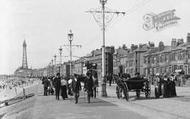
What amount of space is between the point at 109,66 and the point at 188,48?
1995 inches

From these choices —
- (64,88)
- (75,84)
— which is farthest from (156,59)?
(75,84)

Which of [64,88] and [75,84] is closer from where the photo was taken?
[75,84]

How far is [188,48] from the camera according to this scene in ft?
247

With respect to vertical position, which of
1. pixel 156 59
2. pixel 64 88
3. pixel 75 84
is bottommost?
pixel 64 88

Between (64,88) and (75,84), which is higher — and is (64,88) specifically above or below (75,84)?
below

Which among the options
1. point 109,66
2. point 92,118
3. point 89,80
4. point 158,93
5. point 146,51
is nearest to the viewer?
point 92,118

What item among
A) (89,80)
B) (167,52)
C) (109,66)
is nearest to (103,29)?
(89,80)

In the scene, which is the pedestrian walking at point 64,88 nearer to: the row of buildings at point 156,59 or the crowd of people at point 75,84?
the crowd of people at point 75,84

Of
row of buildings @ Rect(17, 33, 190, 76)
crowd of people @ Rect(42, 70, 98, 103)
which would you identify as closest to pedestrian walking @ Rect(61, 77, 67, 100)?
crowd of people @ Rect(42, 70, 98, 103)

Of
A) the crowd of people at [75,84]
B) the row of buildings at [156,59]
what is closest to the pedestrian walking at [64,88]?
the crowd of people at [75,84]

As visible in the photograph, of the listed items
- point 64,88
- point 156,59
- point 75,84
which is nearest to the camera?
point 75,84

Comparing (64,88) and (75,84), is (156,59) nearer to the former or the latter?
(64,88)

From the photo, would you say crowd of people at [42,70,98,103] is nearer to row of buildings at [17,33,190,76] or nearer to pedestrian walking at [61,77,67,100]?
pedestrian walking at [61,77,67,100]

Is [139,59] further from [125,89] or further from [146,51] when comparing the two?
[125,89]
